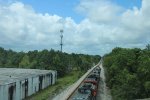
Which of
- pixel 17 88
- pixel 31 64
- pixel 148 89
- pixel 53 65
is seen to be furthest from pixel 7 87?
pixel 31 64

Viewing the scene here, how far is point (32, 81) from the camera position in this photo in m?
53.5

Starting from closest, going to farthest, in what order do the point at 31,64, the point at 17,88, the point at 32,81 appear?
the point at 17,88 → the point at 32,81 → the point at 31,64

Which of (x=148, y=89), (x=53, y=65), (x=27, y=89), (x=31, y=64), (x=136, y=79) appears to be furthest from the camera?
(x=31, y=64)

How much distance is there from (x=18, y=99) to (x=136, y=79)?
1595 centimetres

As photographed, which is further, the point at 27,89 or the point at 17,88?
the point at 27,89

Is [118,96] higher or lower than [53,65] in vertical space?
lower

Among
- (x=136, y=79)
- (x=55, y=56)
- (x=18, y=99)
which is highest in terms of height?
(x=55, y=56)

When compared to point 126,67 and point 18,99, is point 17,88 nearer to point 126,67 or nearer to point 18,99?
point 18,99

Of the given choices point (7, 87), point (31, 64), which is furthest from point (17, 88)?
point (31, 64)

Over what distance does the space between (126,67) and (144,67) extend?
7.93 m

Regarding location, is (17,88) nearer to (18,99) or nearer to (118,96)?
(18,99)

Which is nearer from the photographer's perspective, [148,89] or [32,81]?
[148,89]

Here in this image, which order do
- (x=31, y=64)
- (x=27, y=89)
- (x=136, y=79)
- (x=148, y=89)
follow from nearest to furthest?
(x=148, y=89), (x=136, y=79), (x=27, y=89), (x=31, y=64)

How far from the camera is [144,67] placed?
3797cm
